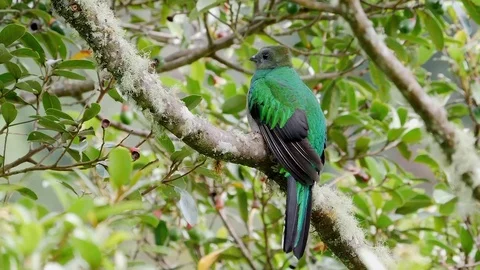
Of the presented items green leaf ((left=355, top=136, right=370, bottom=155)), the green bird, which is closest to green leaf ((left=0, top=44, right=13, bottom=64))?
the green bird

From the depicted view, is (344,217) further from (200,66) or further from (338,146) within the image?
(200,66)

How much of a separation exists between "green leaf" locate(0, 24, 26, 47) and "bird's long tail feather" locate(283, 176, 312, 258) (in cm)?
104

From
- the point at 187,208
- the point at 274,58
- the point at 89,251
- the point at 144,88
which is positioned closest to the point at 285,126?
the point at 187,208

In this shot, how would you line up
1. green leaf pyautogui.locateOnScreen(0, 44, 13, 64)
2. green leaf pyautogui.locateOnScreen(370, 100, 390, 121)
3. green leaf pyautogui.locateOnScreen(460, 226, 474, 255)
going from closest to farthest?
green leaf pyautogui.locateOnScreen(0, 44, 13, 64) < green leaf pyautogui.locateOnScreen(460, 226, 474, 255) < green leaf pyautogui.locateOnScreen(370, 100, 390, 121)

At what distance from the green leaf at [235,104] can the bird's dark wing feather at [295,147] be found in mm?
567

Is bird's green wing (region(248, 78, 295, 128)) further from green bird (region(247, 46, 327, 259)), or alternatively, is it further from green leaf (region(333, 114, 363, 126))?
green leaf (region(333, 114, 363, 126))

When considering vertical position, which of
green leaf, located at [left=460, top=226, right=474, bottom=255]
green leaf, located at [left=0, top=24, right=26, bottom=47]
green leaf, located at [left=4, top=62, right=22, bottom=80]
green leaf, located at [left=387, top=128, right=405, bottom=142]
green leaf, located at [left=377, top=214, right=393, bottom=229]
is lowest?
green leaf, located at [left=460, top=226, right=474, bottom=255]

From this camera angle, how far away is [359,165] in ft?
13.6

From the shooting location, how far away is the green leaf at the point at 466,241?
3.41 metres

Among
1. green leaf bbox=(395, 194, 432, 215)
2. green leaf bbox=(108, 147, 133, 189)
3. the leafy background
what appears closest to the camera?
green leaf bbox=(108, 147, 133, 189)

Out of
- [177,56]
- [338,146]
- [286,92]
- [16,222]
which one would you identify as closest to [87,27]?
[16,222]

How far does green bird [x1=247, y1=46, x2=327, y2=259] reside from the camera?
2.61 meters

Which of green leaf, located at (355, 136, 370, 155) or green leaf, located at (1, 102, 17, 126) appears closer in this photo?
green leaf, located at (1, 102, 17, 126)

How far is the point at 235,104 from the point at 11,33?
145cm
